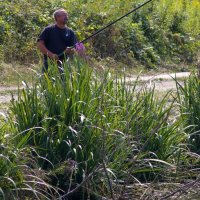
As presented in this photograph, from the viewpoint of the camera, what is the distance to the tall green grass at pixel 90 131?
251 inches

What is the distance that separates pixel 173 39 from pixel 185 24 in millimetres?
855

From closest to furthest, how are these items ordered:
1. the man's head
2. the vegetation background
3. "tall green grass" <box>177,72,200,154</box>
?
the vegetation background < "tall green grass" <box>177,72,200,154</box> < the man's head

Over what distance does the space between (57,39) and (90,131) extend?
434cm

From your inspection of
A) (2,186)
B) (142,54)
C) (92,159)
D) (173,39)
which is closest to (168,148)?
(92,159)

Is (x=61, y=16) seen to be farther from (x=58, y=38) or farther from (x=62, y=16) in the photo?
(x=58, y=38)

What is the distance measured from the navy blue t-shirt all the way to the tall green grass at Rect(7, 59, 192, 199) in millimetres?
3227

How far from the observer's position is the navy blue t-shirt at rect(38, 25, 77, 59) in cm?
1066

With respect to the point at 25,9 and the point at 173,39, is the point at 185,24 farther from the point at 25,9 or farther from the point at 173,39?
the point at 25,9

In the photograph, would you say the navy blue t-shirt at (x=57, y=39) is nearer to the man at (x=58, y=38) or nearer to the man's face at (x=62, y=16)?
the man at (x=58, y=38)

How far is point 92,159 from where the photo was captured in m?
6.46

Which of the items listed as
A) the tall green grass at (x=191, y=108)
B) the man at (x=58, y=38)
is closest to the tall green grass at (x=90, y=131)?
the tall green grass at (x=191, y=108)

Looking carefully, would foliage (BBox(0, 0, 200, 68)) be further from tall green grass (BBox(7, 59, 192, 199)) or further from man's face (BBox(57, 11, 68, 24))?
tall green grass (BBox(7, 59, 192, 199))

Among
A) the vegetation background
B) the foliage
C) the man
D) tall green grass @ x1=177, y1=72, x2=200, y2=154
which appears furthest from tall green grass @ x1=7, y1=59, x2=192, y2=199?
the foliage

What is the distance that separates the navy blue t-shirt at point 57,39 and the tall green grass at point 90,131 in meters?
3.23
